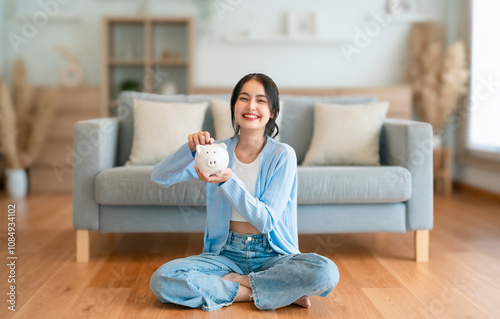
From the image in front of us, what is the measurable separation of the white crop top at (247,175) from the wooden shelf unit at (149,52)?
2.94 m

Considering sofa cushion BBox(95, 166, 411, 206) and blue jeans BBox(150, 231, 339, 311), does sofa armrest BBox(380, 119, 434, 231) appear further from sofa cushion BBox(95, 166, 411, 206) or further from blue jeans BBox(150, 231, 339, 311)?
blue jeans BBox(150, 231, 339, 311)

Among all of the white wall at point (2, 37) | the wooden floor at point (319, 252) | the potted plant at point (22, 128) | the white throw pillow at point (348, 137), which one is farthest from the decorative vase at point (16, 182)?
the white throw pillow at point (348, 137)

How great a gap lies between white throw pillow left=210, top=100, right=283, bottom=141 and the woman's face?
93 centimetres

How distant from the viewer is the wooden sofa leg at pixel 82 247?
252 centimetres

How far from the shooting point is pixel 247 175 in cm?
193

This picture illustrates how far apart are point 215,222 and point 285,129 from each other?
3.95ft

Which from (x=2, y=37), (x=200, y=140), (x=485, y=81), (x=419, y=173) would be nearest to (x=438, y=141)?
(x=485, y=81)

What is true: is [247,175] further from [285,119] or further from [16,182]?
[16,182]

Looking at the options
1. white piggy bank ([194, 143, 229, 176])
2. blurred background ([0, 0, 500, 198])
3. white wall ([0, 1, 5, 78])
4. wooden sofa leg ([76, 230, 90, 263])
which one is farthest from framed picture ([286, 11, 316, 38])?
white piggy bank ([194, 143, 229, 176])

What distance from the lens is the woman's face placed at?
6.11 feet

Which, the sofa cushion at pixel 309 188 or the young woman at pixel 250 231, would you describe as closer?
the young woman at pixel 250 231

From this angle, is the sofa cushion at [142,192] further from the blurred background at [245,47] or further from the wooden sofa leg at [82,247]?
the blurred background at [245,47]

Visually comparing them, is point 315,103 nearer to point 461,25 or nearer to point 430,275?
point 430,275

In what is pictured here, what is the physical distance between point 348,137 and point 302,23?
2441mm
